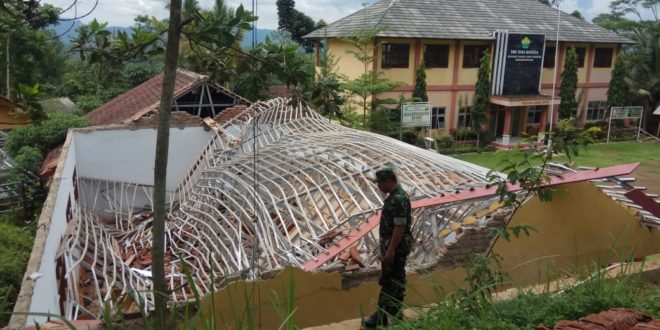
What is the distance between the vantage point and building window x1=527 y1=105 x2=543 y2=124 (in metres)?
26.4

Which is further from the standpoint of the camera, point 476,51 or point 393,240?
point 476,51

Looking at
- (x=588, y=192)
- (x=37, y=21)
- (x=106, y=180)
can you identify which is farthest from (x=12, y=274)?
(x=106, y=180)

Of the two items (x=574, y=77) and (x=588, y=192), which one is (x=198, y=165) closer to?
(x=588, y=192)

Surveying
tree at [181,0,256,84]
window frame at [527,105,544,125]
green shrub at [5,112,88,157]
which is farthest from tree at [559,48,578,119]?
tree at [181,0,256,84]

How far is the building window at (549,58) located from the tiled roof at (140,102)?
666 inches

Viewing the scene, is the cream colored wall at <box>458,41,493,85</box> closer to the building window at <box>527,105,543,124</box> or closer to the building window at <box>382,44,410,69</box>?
the building window at <box>382,44,410,69</box>

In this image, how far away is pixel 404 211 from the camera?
4.42 meters

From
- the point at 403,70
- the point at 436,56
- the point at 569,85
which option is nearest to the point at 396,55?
the point at 403,70

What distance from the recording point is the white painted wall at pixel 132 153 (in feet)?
41.8

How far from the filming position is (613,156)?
2262 cm

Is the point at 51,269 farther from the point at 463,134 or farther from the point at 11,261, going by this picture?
the point at 463,134

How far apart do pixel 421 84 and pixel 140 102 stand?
11922mm

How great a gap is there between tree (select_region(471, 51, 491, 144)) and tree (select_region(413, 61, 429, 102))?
9.55 feet

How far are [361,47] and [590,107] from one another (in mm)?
14506
